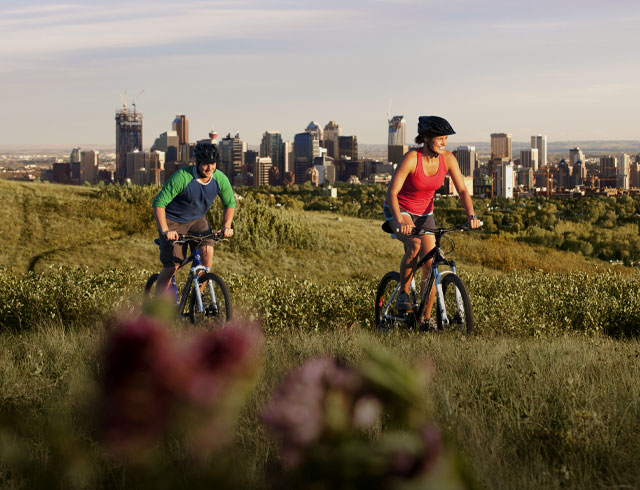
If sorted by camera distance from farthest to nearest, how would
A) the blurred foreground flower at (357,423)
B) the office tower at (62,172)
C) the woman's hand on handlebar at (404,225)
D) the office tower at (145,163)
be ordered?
1. the office tower at (62,172)
2. the office tower at (145,163)
3. the woman's hand on handlebar at (404,225)
4. the blurred foreground flower at (357,423)

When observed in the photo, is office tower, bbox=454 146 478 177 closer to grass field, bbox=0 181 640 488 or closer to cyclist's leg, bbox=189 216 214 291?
grass field, bbox=0 181 640 488

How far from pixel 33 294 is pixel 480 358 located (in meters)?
5.22

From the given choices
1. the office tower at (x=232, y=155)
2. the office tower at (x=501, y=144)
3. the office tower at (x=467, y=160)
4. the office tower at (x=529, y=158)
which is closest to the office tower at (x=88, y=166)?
the office tower at (x=232, y=155)

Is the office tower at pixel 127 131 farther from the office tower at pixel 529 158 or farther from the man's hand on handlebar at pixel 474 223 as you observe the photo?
the man's hand on handlebar at pixel 474 223

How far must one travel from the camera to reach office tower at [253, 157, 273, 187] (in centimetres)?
10294

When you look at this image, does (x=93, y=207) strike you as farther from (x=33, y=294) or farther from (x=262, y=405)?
(x=262, y=405)

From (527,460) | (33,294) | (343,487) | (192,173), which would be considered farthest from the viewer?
(33,294)

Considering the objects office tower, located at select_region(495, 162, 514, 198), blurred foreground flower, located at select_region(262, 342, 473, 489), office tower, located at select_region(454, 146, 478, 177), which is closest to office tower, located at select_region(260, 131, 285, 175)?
office tower, located at select_region(454, 146, 478, 177)

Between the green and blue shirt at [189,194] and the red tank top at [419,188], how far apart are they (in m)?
1.60

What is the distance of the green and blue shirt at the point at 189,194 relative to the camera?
22.5 feet

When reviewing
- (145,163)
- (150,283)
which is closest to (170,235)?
(150,283)

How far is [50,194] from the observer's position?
17953 mm

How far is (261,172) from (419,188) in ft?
321

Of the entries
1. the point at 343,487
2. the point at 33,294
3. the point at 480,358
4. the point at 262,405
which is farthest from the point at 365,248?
the point at 343,487
